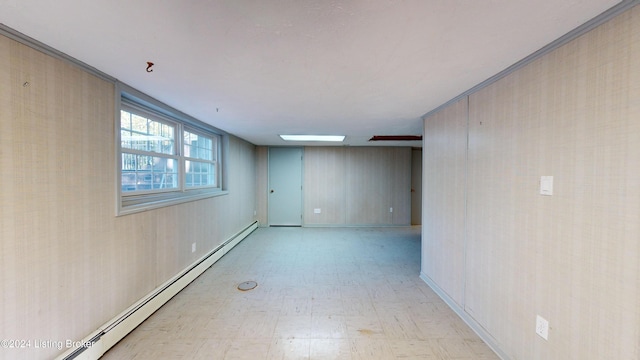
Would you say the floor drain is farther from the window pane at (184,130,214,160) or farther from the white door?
the white door

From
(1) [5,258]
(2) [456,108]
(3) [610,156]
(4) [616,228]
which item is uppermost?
(2) [456,108]

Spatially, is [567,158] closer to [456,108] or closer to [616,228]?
[616,228]

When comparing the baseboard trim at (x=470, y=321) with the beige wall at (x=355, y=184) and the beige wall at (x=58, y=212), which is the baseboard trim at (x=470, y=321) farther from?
the beige wall at (x=355, y=184)

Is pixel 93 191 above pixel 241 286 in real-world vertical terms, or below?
above

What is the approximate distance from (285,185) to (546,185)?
527cm

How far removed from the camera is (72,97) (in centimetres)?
159

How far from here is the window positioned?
2.22m

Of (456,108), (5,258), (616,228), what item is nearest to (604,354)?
(616,228)

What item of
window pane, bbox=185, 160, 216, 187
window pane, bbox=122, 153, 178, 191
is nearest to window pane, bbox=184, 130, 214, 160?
window pane, bbox=185, 160, 216, 187

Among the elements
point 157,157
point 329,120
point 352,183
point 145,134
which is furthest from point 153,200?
point 352,183

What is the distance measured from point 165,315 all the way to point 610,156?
11.1 ft

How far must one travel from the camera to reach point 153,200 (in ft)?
8.26

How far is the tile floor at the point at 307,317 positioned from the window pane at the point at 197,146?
1.69m

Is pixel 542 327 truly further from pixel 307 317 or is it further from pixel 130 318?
pixel 130 318
